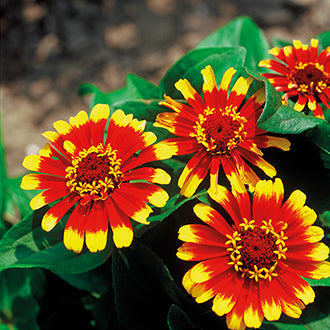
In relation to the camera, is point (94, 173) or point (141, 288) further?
point (141, 288)

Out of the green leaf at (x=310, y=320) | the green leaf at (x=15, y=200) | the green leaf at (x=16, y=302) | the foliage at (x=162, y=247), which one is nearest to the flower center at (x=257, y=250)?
the foliage at (x=162, y=247)

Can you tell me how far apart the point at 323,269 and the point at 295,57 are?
0.48 m

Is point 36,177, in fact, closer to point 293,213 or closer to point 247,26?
point 293,213

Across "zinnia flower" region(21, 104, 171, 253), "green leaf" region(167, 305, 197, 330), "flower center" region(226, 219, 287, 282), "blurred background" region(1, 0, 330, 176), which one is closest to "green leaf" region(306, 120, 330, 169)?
"flower center" region(226, 219, 287, 282)

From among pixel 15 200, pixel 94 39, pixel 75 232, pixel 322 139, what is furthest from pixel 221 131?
pixel 94 39

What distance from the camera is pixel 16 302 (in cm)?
105

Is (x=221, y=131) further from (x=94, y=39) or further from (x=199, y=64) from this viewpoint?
(x=94, y=39)

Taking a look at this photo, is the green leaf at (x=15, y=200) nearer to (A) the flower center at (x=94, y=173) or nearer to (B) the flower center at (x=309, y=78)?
(A) the flower center at (x=94, y=173)

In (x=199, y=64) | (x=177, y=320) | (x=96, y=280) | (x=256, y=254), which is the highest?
(x=199, y=64)

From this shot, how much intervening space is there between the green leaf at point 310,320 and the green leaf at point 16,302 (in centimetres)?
60

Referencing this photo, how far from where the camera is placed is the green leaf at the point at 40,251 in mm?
790

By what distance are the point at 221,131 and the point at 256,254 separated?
0.77ft

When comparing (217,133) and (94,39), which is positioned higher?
(217,133)

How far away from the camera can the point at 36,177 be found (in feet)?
2.44
